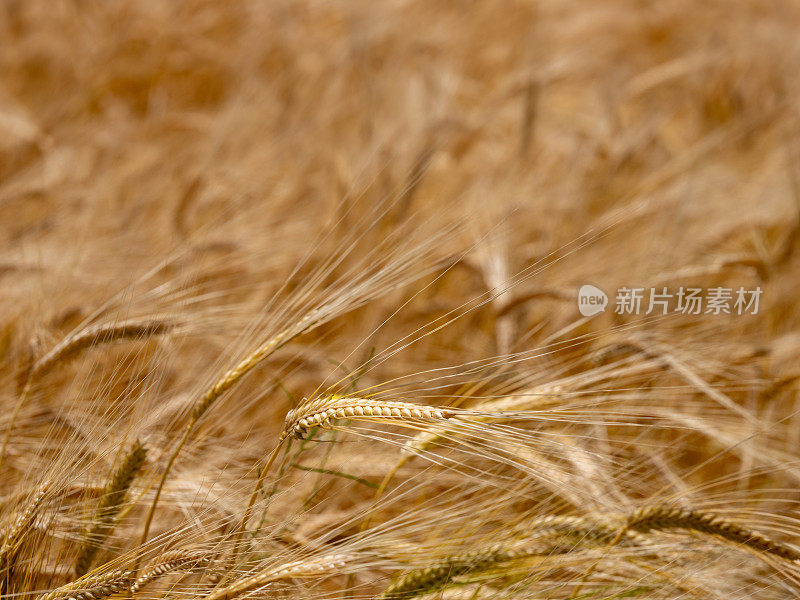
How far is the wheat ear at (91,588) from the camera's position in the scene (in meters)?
0.55

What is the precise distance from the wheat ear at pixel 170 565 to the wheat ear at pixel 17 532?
0.42ft

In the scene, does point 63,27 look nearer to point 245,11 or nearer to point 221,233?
point 245,11

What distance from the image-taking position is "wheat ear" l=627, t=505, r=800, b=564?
1.97ft

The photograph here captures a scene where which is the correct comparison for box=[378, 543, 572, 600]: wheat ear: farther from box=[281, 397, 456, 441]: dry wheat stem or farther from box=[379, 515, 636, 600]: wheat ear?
box=[281, 397, 456, 441]: dry wheat stem

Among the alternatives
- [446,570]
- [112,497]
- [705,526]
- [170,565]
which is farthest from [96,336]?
[705,526]

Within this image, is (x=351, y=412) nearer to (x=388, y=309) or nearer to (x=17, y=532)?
(x=17, y=532)

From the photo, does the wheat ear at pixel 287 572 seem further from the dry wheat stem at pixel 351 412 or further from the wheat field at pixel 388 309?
the dry wheat stem at pixel 351 412

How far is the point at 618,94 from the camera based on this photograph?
1853 mm

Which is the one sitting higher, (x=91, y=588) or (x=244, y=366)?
(x=244, y=366)

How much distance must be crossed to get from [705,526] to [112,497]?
0.58 metres

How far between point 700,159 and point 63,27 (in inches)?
94.3

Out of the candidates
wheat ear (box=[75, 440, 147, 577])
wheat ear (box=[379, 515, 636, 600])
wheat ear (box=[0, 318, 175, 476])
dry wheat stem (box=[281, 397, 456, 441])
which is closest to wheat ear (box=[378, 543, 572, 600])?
wheat ear (box=[379, 515, 636, 600])

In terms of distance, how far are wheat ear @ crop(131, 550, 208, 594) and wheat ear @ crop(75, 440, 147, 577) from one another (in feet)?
0.31

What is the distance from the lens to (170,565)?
56 centimetres
